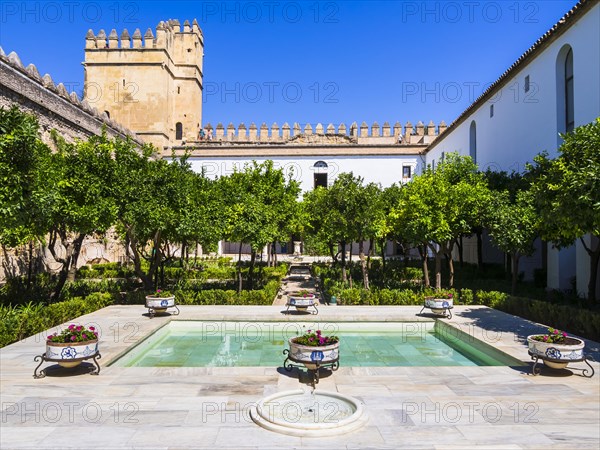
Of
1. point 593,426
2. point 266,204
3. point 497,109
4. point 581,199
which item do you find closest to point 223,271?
point 266,204

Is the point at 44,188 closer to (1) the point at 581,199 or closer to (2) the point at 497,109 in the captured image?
(1) the point at 581,199

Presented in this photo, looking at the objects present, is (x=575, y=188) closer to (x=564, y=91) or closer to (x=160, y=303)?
(x=564, y=91)

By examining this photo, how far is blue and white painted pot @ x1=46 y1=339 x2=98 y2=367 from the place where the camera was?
7285 mm

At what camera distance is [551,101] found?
54.5 feet

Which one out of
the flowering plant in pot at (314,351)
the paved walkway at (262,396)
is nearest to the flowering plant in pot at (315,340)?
the flowering plant in pot at (314,351)

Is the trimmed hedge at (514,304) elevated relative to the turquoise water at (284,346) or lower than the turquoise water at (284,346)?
elevated

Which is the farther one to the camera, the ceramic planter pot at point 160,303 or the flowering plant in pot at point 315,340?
the ceramic planter pot at point 160,303

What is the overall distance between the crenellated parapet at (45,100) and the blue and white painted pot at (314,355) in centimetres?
1111

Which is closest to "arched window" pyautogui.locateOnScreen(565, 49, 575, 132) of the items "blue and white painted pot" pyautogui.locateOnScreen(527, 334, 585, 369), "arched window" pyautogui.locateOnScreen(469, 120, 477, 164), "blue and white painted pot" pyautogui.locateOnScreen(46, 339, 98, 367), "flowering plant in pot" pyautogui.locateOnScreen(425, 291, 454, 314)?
"flowering plant in pot" pyautogui.locateOnScreen(425, 291, 454, 314)

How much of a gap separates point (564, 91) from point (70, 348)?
16.9 m

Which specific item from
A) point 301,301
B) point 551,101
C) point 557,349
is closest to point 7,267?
point 301,301

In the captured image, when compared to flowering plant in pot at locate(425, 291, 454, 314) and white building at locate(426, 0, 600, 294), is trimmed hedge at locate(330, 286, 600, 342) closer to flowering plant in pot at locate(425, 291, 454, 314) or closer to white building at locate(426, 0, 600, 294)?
flowering plant in pot at locate(425, 291, 454, 314)

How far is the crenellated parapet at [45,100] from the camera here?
17.4m

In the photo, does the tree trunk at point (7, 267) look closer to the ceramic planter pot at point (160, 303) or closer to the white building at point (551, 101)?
the ceramic planter pot at point (160, 303)
